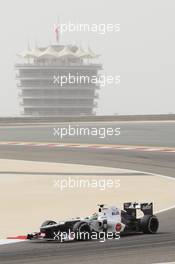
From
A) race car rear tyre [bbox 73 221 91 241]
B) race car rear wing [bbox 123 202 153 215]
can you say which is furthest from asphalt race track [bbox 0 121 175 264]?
race car rear wing [bbox 123 202 153 215]

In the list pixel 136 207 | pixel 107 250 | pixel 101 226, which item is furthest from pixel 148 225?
pixel 107 250

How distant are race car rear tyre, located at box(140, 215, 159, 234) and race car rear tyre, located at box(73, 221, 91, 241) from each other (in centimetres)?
156

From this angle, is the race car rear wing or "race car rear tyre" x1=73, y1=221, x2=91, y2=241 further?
the race car rear wing

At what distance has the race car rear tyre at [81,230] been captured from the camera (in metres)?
14.5

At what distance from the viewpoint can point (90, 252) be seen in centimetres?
1353

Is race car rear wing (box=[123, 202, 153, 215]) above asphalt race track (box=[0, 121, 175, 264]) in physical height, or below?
above

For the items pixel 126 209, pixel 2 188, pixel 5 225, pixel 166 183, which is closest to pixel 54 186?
pixel 2 188

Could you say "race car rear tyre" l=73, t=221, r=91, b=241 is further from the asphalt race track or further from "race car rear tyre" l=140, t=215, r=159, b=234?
"race car rear tyre" l=140, t=215, r=159, b=234

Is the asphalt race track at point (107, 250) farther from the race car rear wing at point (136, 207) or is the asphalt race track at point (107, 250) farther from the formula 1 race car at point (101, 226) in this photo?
the race car rear wing at point (136, 207)

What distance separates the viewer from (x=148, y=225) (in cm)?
1587

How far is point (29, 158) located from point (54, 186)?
14936 millimetres

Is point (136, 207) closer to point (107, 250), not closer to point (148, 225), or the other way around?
point (148, 225)

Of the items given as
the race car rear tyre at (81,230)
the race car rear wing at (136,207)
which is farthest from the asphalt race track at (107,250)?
the race car rear wing at (136,207)

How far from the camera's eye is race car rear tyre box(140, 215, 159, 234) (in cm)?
1586
